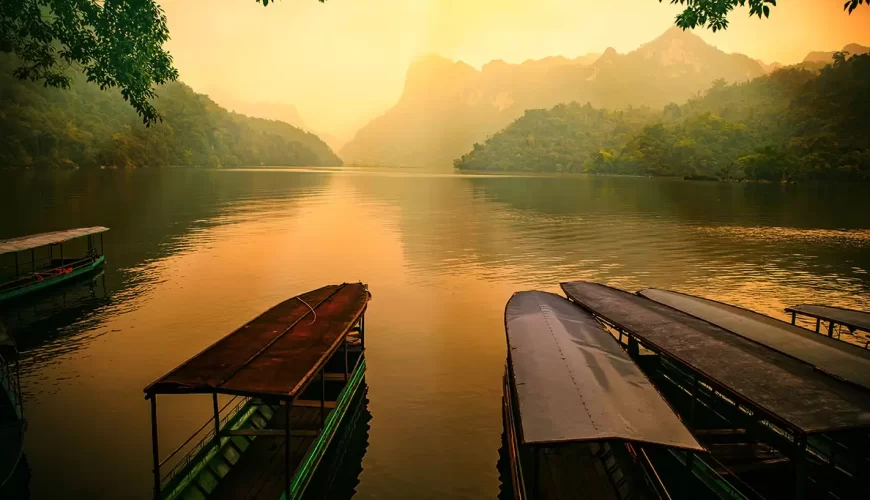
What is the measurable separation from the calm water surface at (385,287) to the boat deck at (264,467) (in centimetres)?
229

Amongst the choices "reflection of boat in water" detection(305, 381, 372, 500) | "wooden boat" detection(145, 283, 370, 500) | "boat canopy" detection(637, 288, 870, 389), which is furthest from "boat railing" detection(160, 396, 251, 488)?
"boat canopy" detection(637, 288, 870, 389)

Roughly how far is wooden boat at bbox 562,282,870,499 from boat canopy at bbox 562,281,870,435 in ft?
0.08

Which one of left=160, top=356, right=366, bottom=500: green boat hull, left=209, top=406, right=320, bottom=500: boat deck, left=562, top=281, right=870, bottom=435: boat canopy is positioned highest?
left=562, top=281, right=870, bottom=435: boat canopy

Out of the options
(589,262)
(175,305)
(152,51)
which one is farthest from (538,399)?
(589,262)

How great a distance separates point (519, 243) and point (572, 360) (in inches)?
1697

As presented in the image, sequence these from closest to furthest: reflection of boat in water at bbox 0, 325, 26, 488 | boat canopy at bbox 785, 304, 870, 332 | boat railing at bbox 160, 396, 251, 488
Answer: boat railing at bbox 160, 396, 251, 488, reflection of boat in water at bbox 0, 325, 26, 488, boat canopy at bbox 785, 304, 870, 332

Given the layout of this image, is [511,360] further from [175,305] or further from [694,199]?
[694,199]

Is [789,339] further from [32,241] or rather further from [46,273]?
[32,241]

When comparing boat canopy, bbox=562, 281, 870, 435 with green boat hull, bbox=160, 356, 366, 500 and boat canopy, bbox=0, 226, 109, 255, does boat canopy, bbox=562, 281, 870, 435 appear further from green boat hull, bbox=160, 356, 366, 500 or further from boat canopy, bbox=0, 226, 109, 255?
boat canopy, bbox=0, 226, 109, 255

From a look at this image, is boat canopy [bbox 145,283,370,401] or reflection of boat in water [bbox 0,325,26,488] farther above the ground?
boat canopy [bbox 145,283,370,401]

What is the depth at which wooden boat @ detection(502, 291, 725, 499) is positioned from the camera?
11.2 meters

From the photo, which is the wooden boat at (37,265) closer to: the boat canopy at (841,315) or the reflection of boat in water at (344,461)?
the reflection of boat in water at (344,461)

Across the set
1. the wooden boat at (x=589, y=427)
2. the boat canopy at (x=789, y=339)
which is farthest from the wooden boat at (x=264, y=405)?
the boat canopy at (x=789, y=339)

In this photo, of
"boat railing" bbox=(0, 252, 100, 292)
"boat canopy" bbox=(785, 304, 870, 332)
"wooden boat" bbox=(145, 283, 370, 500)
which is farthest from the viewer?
"boat railing" bbox=(0, 252, 100, 292)
